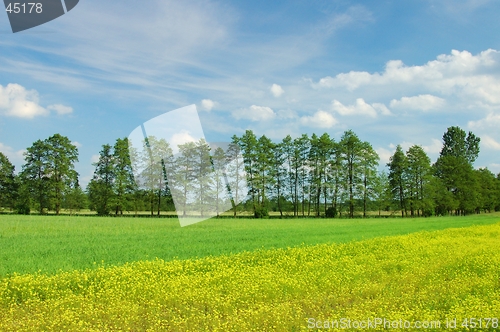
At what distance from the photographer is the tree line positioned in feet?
208

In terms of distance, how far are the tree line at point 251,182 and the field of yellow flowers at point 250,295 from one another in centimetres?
4564

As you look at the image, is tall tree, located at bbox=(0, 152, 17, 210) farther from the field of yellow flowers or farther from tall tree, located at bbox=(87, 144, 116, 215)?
the field of yellow flowers

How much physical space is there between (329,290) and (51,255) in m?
11.3

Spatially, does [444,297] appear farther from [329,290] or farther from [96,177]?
[96,177]

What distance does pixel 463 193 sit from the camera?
81312 millimetres

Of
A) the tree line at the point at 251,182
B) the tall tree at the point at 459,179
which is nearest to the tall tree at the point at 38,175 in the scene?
the tree line at the point at 251,182

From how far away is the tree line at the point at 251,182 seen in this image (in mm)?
63438

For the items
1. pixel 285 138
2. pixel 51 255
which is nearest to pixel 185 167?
pixel 285 138

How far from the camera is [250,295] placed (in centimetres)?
945

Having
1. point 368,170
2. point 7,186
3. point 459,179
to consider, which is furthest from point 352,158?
point 7,186

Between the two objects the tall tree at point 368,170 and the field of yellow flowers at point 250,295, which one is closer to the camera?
the field of yellow flowers at point 250,295

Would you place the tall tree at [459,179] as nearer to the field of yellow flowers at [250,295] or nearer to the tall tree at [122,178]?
the tall tree at [122,178]

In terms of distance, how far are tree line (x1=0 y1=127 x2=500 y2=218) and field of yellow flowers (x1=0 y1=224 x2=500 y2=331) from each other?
4564 centimetres

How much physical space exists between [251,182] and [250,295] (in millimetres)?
58173
